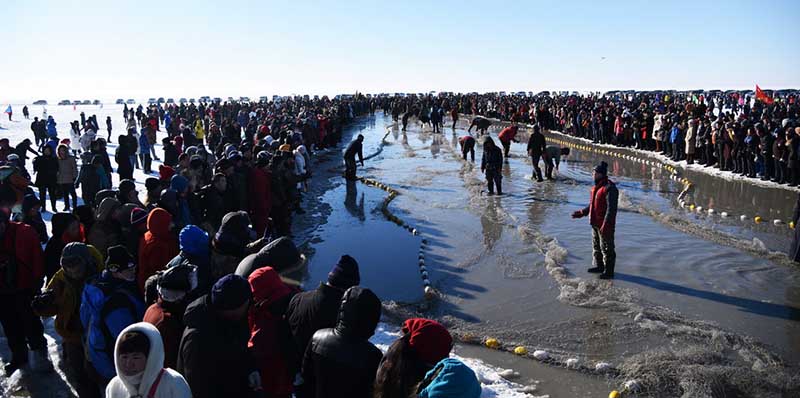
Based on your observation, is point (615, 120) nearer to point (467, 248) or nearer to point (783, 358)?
point (467, 248)

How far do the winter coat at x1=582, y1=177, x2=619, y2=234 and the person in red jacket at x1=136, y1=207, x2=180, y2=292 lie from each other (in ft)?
18.1

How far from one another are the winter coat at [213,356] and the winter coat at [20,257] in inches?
112

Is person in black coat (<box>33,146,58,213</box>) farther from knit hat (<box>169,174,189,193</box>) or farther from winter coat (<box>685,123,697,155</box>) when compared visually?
winter coat (<box>685,123,697,155</box>)

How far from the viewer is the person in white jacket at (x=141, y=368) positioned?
102 inches

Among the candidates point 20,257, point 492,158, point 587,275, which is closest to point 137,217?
point 20,257

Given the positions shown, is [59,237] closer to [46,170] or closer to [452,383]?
[452,383]

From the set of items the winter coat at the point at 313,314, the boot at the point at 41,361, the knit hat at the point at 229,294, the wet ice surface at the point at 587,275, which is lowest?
the boot at the point at 41,361

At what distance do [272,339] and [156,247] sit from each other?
2.19 metres

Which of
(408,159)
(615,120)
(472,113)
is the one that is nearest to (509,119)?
(472,113)

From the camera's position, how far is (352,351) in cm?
309

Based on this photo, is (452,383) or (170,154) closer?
A: (452,383)

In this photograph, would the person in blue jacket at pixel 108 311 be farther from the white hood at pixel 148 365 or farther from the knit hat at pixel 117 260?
the white hood at pixel 148 365

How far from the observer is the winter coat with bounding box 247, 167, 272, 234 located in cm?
879

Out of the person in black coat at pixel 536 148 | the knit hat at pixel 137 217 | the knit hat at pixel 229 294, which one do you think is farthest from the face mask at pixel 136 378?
the person in black coat at pixel 536 148
